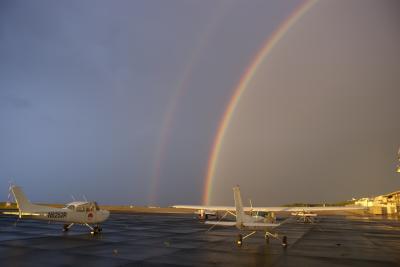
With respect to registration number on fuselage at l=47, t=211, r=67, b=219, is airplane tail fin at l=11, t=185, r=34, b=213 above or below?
above

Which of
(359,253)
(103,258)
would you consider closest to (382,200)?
(359,253)

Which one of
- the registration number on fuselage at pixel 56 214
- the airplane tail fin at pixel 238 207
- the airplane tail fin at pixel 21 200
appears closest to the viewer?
the airplane tail fin at pixel 238 207

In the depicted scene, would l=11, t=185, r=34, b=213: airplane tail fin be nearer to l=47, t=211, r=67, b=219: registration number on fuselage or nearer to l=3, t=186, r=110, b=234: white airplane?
l=3, t=186, r=110, b=234: white airplane

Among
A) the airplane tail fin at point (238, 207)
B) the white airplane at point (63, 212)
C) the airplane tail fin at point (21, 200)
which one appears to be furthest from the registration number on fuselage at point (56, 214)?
the airplane tail fin at point (238, 207)

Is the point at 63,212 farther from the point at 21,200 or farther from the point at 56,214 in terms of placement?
the point at 21,200

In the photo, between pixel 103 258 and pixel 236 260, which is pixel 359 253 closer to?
pixel 236 260

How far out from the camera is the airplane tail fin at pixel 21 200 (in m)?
30.9

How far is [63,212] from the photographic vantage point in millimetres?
31859

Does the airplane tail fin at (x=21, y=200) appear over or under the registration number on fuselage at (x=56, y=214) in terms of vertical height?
over

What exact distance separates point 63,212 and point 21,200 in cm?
358

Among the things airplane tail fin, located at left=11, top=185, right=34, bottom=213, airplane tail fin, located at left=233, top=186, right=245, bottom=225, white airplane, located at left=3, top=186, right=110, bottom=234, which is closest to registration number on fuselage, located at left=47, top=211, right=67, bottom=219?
white airplane, located at left=3, top=186, right=110, bottom=234

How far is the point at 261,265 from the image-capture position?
704 inches

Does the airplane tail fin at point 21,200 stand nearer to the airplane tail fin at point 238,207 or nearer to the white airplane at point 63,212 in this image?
the white airplane at point 63,212

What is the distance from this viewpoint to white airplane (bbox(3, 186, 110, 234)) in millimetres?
30906
